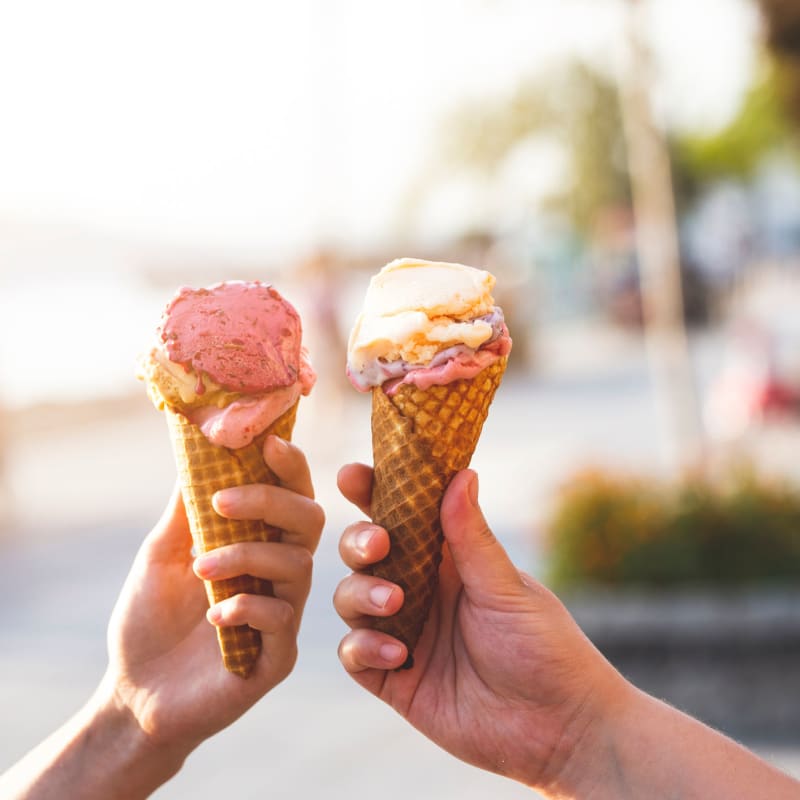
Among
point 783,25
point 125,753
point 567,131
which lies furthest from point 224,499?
point 567,131

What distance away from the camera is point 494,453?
10617 mm

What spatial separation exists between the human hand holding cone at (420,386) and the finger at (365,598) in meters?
0.06

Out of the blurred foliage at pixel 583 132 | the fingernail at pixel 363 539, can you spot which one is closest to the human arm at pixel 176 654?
the fingernail at pixel 363 539

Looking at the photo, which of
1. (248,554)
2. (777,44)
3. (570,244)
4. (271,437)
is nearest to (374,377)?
(271,437)

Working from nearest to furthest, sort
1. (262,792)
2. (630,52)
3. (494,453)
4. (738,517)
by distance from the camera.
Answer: (262,792)
(738,517)
(630,52)
(494,453)

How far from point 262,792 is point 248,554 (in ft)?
8.88

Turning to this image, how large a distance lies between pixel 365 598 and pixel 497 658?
247 millimetres

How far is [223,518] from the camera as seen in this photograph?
1.76 m

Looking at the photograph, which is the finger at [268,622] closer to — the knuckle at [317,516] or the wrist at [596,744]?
the knuckle at [317,516]

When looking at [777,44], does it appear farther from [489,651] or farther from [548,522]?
[489,651]

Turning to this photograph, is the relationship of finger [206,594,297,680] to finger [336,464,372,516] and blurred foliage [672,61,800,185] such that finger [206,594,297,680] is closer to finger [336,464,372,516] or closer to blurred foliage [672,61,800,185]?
finger [336,464,372,516]

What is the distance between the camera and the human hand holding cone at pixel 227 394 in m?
1.72

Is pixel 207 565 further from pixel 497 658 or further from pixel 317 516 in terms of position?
pixel 497 658

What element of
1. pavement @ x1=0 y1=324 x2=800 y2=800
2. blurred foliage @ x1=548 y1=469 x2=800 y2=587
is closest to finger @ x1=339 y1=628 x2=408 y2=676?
pavement @ x1=0 y1=324 x2=800 y2=800
